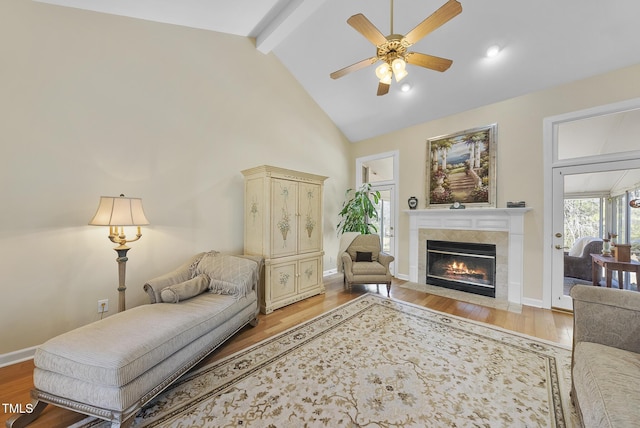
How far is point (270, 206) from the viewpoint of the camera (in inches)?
123

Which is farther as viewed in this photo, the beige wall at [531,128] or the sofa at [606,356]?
the beige wall at [531,128]

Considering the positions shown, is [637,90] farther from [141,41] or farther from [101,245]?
[101,245]

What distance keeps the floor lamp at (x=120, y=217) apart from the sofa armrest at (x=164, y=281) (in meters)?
0.32

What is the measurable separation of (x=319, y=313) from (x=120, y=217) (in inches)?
94.0

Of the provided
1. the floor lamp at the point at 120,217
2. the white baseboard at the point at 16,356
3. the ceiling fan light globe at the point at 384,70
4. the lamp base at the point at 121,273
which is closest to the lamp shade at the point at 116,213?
the floor lamp at the point at 120,217

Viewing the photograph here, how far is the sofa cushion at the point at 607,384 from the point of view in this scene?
3.18 feet

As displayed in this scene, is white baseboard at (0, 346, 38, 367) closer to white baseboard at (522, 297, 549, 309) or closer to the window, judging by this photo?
white baseboard at (522, 297, 549, 309)

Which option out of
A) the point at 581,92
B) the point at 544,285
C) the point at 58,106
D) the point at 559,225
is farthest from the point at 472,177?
the point at 58,106

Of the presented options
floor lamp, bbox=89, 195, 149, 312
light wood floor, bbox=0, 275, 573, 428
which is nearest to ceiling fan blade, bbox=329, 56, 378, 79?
floor lamp, bbox=89, 195, 149, 312

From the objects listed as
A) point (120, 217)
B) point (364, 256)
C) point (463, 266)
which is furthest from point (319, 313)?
point (463, 266)

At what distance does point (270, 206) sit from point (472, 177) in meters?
3.29

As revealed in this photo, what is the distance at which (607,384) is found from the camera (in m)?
1.12

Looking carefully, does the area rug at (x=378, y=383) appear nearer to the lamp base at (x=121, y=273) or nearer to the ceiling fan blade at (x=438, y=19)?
the lamp base at (x=121, y=273)

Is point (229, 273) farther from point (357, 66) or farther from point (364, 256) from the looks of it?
point (357, 66)
